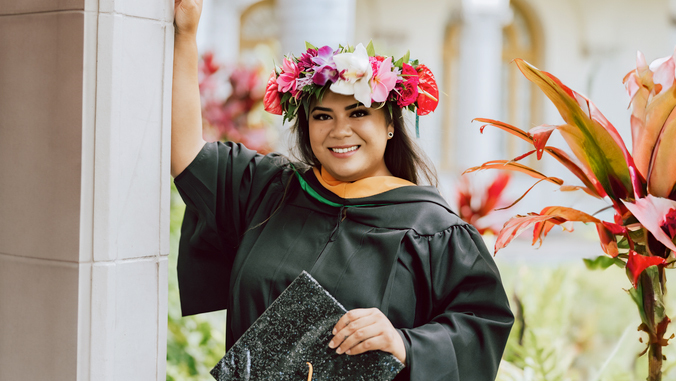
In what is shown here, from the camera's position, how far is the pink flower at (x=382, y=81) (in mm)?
1640

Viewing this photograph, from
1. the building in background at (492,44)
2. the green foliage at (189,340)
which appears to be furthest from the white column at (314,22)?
the building in background at (492,44)

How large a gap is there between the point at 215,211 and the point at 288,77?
0.40m

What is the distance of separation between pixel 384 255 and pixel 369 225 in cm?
10

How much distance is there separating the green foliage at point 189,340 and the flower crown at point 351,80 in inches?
64.5

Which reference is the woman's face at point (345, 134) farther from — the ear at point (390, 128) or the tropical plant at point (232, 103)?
the tropical plant at point (232, 103)

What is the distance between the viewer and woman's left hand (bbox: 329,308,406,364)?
4.73ft

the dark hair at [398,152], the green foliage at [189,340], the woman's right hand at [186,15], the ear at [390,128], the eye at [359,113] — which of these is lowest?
the green foliage at [189,340]

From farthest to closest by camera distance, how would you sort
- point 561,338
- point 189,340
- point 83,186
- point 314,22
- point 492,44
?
point 492,44 → point 314,22 → point 189,340 → point 561,338 → point 83,186

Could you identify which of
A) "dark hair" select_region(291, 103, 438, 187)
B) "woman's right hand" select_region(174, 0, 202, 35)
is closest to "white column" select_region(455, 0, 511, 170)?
"dark hair" select_region(291, 103, 438, 187)

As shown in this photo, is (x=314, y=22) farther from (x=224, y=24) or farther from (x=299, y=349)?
(x=224, y=24)

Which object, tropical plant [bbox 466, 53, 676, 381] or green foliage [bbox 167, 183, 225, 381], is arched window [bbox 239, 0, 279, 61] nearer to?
green foliage [bbox 167, 183, 225, 381]

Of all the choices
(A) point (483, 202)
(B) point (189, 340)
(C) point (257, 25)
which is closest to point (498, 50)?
(C) point (257, 25)

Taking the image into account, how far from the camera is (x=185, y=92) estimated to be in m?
1.68

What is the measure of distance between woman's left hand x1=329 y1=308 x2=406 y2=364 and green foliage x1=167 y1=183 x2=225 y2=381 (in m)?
1.67
